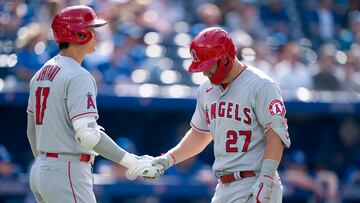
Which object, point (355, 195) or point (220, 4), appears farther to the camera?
point (220, 4)

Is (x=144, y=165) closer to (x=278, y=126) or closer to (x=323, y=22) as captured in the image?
(x=278, y=126)

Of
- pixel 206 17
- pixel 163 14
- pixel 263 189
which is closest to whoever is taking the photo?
pixel 263 189

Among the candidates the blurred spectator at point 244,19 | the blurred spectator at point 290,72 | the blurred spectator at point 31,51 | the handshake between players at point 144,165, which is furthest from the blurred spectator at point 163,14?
the handshake between players at point 144,165

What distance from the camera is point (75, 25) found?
21.3 feet

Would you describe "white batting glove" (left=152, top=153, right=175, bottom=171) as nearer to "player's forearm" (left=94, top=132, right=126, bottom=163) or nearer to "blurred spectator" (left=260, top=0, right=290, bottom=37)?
"player's forearm" (left=94, top=132, right=126, bottom=163)

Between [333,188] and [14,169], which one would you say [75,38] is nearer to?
[14,169]

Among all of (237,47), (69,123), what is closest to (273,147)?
(69,123)

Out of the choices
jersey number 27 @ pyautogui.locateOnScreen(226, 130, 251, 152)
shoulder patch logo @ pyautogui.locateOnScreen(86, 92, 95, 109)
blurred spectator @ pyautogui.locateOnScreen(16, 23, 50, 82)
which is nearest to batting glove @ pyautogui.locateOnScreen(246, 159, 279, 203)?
jersey number 27 @ pyautogui.locateOnScreen(226, 130, 251, 152)

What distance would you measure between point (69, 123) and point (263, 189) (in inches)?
53.9

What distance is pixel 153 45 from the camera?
486 inches

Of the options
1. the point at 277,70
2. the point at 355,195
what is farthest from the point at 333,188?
the point at 277,70

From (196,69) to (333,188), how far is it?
6050mm

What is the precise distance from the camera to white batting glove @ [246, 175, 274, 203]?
621cm

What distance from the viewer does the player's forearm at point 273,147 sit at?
6293mm
